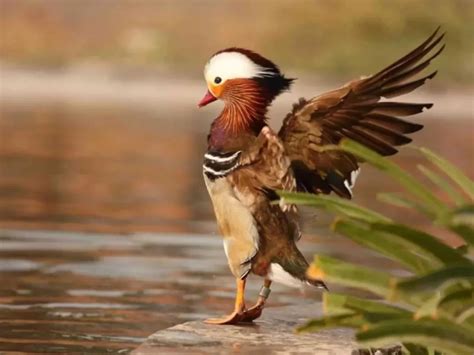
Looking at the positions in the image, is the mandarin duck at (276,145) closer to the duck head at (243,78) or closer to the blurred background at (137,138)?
the duck head at (243,78)

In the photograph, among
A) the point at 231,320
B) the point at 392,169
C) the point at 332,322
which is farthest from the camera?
the point at 231,320

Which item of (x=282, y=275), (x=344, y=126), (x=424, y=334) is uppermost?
(x=344, y=126)

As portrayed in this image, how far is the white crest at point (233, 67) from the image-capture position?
7535 millimetres

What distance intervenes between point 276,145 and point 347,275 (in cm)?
165

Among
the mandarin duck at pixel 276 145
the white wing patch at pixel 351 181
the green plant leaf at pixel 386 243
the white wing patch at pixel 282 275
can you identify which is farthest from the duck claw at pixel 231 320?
the green plant leaf at pixel 386 243

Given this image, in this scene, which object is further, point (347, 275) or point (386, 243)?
point (386, 243)

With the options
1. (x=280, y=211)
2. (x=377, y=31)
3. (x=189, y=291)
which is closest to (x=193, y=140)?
(x=189, y=291)

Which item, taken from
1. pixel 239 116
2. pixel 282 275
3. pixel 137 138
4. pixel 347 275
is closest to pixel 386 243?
pixel 347 275

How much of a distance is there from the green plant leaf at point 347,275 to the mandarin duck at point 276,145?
57.2 inches

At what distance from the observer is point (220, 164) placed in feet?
24.4

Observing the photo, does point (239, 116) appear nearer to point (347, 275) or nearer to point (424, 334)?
point (347, 275)

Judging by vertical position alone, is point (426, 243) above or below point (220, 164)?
below

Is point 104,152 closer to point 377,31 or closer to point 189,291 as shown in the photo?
point 189,291

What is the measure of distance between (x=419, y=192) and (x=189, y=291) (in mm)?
5448
